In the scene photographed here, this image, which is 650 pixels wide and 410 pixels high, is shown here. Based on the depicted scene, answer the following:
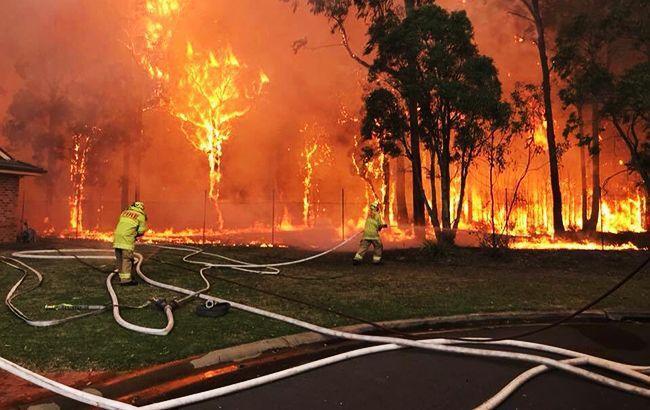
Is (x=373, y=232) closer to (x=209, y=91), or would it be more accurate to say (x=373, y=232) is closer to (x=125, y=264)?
(x=125, y=264)

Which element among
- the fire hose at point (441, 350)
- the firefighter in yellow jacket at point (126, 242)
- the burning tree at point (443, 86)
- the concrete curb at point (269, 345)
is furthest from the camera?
the burning tree at point (443, 86)

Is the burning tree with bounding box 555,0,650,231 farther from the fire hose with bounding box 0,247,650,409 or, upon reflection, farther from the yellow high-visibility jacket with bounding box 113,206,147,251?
the yellow high-visibility jacket with bounding box 113,206,147,251

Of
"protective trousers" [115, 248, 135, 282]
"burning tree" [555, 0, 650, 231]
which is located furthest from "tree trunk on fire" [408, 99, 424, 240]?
"protective trousers" [115, 248, 135, 282]

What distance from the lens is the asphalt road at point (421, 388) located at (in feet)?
12.7

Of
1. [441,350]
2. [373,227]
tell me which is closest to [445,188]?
[373,227]

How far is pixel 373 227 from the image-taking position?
39.3ft

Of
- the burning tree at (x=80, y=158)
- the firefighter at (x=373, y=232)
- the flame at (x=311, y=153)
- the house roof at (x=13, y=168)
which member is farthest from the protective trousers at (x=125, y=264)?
the flame at (x=311, y=153)

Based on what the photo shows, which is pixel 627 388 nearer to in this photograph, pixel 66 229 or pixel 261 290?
pixel 261 290

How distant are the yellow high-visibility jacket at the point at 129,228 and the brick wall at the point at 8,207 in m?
10.8

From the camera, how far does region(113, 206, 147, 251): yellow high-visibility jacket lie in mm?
8297

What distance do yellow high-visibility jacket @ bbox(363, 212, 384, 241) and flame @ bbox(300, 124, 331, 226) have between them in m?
27.9

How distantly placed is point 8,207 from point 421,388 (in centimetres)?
1747

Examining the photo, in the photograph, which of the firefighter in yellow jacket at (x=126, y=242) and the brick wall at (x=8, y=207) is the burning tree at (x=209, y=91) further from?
the firefighter in yellow jacket at (x=126, y=242)

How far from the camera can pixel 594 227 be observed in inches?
968
